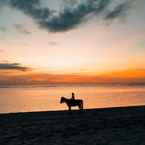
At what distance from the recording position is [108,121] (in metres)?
17.0

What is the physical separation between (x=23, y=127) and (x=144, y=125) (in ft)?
21.6

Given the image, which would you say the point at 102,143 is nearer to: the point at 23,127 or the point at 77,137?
the point at 77,137

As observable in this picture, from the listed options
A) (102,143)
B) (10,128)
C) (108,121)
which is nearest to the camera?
(102,143)

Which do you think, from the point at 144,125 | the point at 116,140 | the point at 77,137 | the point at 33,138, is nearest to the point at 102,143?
the point at 116,140

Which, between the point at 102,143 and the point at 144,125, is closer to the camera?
the point at 102,143

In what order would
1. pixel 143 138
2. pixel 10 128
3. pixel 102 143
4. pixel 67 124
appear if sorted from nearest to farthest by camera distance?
1. pixel 102 143
2. pixel 143 138
3. pixel 10 128
4. pixel 67 124

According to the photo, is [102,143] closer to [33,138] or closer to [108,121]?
[33,138]

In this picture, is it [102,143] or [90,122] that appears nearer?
[102,143]

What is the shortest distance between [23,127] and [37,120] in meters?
2.61

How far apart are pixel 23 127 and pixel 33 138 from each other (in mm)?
2929

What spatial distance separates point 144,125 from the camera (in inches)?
611

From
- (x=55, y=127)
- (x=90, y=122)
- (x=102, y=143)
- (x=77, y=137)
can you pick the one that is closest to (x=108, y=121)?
(x=90, y=122)

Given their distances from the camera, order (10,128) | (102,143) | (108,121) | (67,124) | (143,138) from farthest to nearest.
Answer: (108,121) → (67,124) → (10,128) → (143,138) → (102,143)

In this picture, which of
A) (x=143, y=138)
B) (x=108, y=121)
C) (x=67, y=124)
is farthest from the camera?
(x=108, y=121)
